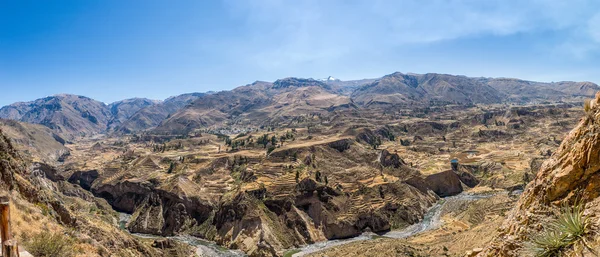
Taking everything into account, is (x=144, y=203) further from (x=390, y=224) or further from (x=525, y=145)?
(x=525, y=145)

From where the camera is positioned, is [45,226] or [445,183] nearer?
[45,226]

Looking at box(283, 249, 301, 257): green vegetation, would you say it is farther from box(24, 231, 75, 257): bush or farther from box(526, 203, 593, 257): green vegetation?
box(526, 203, 593, 257): green vegetation

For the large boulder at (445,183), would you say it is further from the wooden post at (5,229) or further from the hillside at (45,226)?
the wooden post at (5,229)

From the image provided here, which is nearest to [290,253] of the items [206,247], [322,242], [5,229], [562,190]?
[322,242]

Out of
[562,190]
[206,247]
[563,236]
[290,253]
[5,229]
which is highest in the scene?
[5,229]

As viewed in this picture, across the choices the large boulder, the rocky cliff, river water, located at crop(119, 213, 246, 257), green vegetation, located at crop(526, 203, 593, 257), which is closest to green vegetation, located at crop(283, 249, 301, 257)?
river water, located at crop(119, 213, 246, 257)

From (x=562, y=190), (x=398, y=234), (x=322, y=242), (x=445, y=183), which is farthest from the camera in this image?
(x=445, y=183)

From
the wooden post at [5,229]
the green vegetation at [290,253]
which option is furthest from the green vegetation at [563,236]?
the green vegetation at [290,253]

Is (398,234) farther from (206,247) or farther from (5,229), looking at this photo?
(5,229)

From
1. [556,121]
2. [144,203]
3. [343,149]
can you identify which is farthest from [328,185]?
[556,121]
